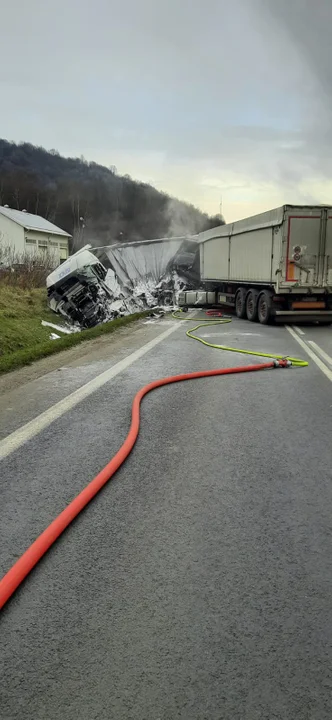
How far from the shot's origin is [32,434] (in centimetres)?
509

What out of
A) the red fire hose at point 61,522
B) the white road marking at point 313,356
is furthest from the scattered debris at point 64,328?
the red fire hose at point 61,522

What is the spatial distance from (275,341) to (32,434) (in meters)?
8.23

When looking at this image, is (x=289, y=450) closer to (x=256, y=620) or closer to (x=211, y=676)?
(x=256, y=620)

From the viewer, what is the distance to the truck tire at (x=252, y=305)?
17.0m

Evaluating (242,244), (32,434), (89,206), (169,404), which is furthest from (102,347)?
(89,206)

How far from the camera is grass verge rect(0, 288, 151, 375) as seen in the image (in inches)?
375

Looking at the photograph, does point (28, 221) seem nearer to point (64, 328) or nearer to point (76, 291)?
point (76, 291)

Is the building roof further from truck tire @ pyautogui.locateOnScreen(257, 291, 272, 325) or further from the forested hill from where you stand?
truck tire @ pyautogui.locateOnScreen(257, 291, 272, 325)

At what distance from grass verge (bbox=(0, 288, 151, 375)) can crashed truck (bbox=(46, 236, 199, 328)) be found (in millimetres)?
841

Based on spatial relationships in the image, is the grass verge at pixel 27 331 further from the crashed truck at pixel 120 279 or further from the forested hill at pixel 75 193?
the forested hill at pixel 75 193

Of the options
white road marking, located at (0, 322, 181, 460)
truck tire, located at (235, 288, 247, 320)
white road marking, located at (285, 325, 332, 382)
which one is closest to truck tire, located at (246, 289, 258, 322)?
truck tire, located at (235, 288, 247, 320)

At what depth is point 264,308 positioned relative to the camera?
648 inches

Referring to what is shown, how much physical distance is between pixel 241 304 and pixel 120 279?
5294mm

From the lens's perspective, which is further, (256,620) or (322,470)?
(322,470)
